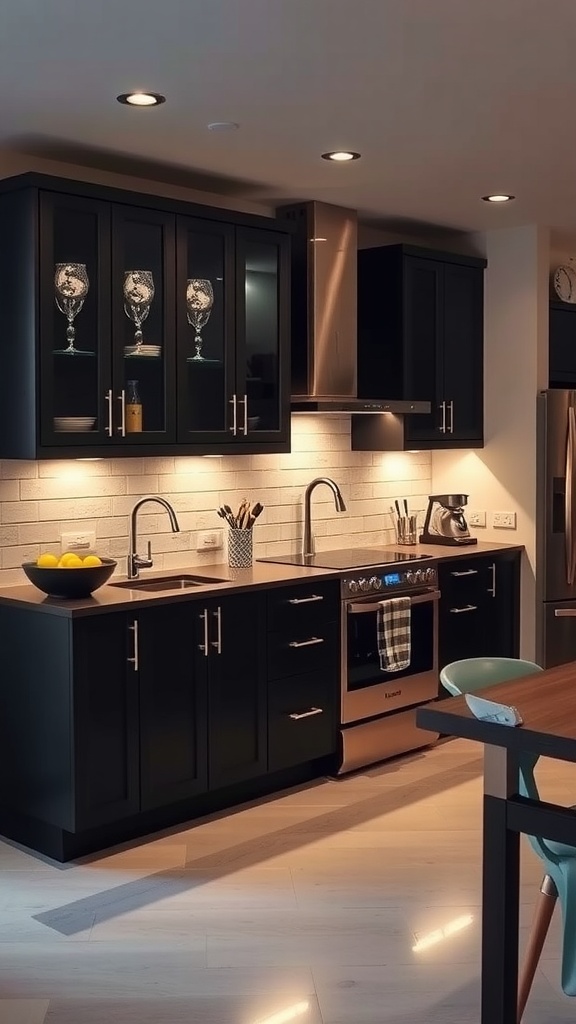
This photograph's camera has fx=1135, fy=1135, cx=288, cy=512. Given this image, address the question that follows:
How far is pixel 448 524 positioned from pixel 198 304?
6.73 feet

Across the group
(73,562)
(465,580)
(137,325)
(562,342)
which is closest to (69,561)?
(73,562)

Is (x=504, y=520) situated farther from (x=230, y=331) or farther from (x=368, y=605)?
(x=230, y=331)

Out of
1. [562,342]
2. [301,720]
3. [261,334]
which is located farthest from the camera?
[562,342]

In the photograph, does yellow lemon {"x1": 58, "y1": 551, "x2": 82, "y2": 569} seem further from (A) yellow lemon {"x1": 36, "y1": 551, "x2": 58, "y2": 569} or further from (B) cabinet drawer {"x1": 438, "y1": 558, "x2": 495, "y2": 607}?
(B) cabinet drawer {"x1": 438, "y1": 558, "x2": 495, "y2": 607}

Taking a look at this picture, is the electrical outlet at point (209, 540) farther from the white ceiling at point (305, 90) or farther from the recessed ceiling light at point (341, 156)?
the recessed ceiling light at point (341, 156)

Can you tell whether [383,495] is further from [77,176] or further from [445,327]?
[77,176]

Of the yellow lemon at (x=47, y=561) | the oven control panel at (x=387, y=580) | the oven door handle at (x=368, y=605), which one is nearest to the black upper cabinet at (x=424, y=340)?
the oven control panel at (x=387, y=580)

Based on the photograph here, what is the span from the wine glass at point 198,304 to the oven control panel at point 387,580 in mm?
1199

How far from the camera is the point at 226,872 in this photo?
4.00 m

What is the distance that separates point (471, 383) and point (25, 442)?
288 cm

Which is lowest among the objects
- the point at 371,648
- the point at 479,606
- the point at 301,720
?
the point at 301,720

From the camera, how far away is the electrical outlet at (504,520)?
616cm

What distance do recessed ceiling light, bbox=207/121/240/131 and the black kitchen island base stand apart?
255 cm

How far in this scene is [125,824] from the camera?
14.1 ft
